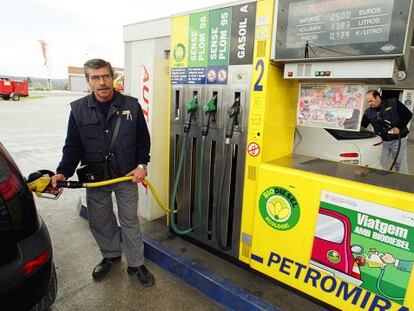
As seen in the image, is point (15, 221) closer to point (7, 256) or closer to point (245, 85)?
point (7, 256)

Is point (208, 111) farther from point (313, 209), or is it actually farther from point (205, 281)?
point (205, 281)

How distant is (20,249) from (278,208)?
1.56 m

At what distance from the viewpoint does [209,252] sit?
8.75ft

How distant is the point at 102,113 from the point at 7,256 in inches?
46.5

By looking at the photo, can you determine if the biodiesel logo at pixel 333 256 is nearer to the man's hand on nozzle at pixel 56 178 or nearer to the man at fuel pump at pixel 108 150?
the man at fuel pump at pixel 108 150

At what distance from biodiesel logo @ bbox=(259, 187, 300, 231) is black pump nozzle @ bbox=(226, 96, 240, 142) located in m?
0.52

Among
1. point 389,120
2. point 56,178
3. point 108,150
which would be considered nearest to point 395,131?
point 389,120

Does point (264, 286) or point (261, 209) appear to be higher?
point (261, 209)

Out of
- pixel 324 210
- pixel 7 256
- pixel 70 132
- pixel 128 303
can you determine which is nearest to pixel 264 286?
pixel 324 210

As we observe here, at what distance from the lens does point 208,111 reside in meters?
2.32

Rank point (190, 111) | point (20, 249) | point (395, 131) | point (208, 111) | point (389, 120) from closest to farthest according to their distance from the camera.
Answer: point (20, 249) < point (208, 111) < point (190, 111) < point (395, 131) < point (389, 120)

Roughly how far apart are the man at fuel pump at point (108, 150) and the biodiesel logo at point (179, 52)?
60 centimetres

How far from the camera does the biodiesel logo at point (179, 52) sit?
2516 millimetres

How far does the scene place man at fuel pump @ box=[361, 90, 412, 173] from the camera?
4551mm
